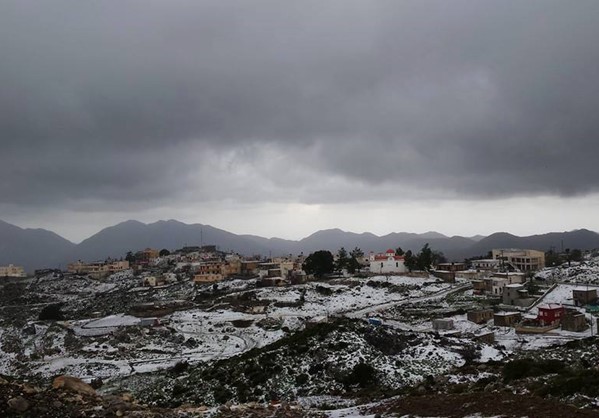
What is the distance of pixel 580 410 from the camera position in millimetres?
12562

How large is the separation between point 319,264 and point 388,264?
48.1 feet

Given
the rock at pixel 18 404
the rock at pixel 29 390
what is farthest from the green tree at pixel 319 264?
the rock at pixel 18 404

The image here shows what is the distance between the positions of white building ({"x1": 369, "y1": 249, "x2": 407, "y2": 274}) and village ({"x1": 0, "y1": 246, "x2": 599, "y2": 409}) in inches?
11.1

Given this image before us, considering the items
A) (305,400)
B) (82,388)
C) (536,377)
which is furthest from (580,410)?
(82,388)

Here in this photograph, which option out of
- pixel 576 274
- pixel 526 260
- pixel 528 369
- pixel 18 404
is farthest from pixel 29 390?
pixel 526 260

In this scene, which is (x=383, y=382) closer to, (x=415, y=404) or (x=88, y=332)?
(x=415, y=404)

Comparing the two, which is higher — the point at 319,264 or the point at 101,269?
the point at 319,264

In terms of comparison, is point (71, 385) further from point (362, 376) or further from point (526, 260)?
point (526, 260)

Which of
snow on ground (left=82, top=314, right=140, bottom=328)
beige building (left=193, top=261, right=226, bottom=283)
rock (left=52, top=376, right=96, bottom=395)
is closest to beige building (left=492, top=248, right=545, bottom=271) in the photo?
beige building (left=193, top=261, right=226, bottom=283)

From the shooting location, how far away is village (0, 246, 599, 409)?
29.5m

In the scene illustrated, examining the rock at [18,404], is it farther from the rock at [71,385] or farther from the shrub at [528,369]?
the shrub at [528,369]

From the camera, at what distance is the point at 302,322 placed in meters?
56.1

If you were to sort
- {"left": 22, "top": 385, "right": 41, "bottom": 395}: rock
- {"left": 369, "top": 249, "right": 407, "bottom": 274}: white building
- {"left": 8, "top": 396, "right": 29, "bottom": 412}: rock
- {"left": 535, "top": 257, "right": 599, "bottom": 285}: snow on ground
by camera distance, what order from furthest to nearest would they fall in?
{"left": 369, "top": 249, "right": 407, "bottom": 274}: white building
{"left": 535, "top": 257, "right": 599, "bottom": 285}: snow on ground
{"left": 22, "top": 385, "right": 41, "bottom": 395}: rock
{"left": 8, "top": 396, "right": 29, "bottom": 412}: rock

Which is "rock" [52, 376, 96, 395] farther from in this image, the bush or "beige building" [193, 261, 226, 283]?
"beige building" [193, 261, 226, 283]
